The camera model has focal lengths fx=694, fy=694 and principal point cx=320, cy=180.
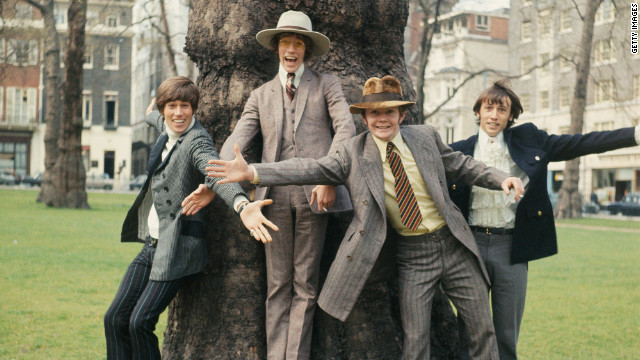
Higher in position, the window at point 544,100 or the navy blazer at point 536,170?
the window at point 544,100

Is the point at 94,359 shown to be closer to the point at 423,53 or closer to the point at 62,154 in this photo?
the point at 62,154

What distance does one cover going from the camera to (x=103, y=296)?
9094 millimetres

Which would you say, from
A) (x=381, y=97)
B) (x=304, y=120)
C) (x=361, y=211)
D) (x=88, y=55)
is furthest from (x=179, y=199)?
A: (x=88, y=55)

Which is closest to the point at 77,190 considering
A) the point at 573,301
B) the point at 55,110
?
the point at 55,110

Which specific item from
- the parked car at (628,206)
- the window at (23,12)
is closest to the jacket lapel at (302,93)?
the window at (23,12)

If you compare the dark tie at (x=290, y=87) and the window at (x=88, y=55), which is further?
the window at (x=88, y=55)

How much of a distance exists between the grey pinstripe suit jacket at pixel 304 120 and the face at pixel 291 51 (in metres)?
0.11

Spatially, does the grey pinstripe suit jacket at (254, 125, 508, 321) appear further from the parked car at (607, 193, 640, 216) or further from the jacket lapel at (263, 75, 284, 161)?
the parked car at (607, 193, 640, 216)

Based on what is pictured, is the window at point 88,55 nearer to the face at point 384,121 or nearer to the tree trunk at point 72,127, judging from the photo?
the tree trunk at point 72,127

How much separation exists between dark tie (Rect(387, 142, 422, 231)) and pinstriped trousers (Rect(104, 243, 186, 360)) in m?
1.49

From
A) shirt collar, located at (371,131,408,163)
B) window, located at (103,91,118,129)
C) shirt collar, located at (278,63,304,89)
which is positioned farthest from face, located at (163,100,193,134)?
window, located at (103,91,118,129)

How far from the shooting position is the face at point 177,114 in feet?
14.6

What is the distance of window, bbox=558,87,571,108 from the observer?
154 ft

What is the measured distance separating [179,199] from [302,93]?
1.03 m
